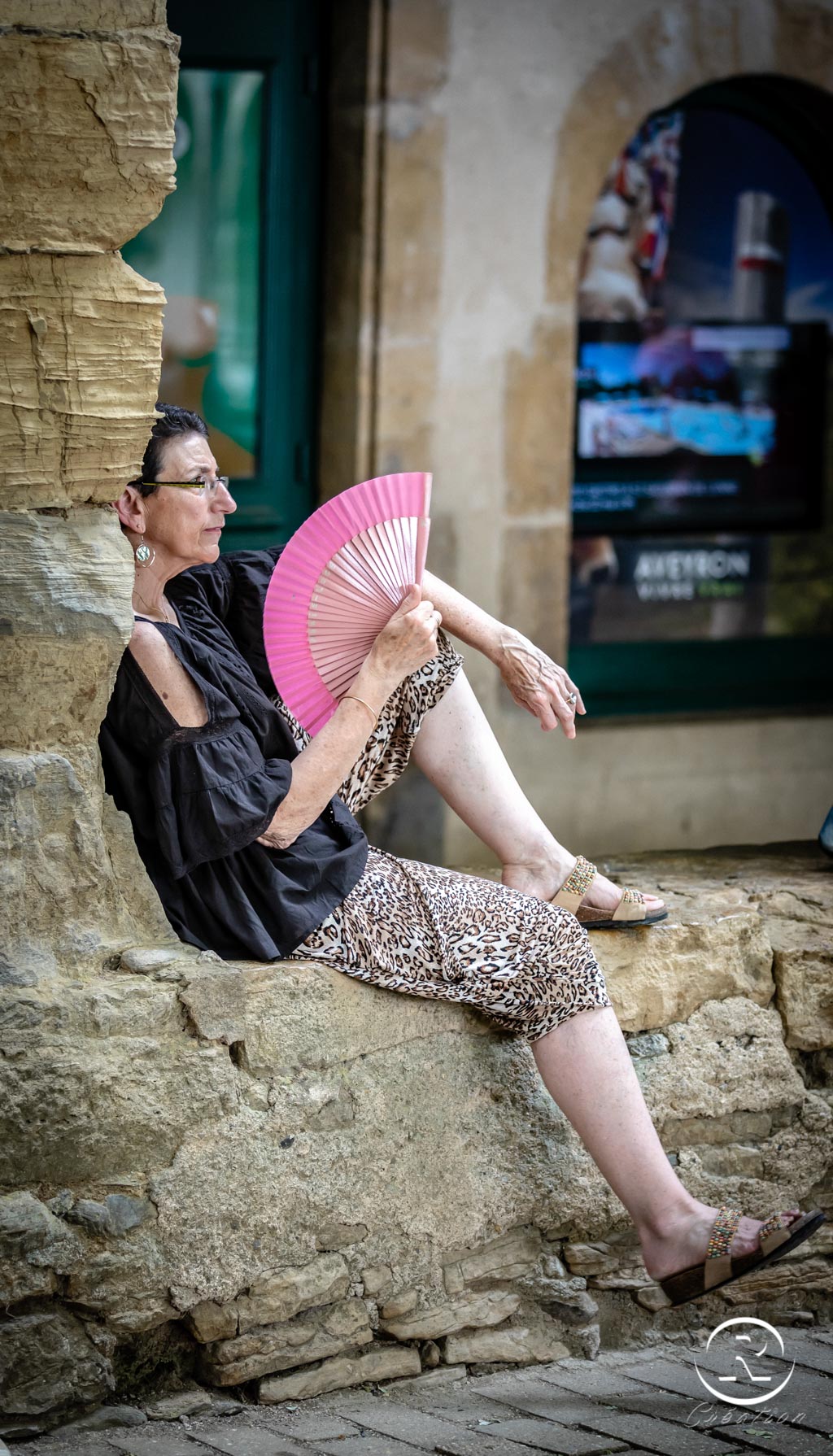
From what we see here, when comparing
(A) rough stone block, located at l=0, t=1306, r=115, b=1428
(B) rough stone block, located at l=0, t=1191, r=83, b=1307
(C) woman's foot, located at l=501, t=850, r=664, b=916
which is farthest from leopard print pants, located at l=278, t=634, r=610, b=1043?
(A) rough stone block, located at l=0, t=1306, r=115, b=1428

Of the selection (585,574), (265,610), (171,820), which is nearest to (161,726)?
(171,820)

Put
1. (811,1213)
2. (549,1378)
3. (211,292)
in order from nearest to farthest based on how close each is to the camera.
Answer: (811,1213)
(549,1378)
(211,292)

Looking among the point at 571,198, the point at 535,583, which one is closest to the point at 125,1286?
the point at 535,583

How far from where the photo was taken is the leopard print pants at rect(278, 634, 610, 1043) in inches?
126

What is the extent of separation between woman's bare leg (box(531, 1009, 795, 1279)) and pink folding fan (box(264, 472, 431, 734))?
0.74 m

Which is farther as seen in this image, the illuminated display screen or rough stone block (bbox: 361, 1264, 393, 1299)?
the illuminated display screen

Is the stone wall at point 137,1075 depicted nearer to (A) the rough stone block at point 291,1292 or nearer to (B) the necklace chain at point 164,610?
(A) the rough stone block at point 291,1292

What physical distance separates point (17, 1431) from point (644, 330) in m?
3.67

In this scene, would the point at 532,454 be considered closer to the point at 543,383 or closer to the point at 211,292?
the point at 543,383

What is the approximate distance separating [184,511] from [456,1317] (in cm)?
154

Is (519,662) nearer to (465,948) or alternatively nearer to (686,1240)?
(465,948)

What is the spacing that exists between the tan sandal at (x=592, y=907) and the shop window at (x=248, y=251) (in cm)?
161

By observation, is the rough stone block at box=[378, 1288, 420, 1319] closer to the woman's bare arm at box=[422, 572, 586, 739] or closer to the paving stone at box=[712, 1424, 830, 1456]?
the paving stone at box=[712, 1424, 830, 1456]

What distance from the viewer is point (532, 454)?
502cm
